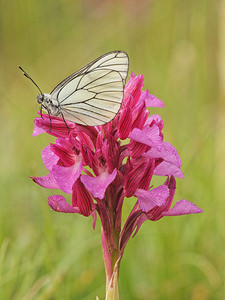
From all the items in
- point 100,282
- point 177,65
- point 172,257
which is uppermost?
point 177,65

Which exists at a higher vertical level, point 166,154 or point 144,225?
point 166,154

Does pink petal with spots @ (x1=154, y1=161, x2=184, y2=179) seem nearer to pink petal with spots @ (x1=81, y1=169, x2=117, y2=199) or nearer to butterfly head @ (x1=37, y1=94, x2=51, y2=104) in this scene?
pink petal with spots @ (x1=81, y1=169, x2=117, y2=199)

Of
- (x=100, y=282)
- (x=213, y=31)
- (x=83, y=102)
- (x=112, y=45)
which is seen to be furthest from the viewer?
(x=213, y=31)

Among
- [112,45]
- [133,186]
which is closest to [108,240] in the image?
[133,186]

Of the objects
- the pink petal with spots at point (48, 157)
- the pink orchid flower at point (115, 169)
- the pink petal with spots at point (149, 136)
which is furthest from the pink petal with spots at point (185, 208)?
the pink petal with spots at point (48, 157)

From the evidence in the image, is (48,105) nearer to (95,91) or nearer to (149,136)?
(95,91)

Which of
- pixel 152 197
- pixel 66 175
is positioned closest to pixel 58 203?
pixel 66 175

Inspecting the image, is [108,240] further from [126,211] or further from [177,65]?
[177,65]

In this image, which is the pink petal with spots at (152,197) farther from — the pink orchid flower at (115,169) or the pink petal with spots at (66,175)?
the pink petal with spots at (66,175)
